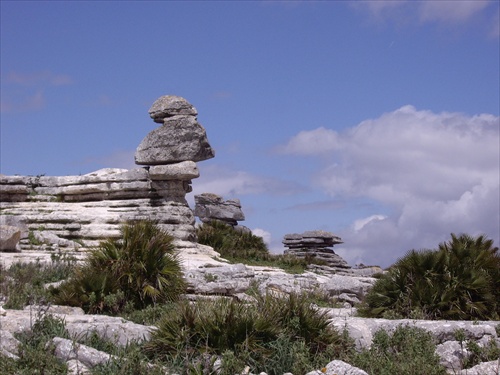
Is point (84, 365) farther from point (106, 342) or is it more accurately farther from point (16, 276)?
point (16, 276)

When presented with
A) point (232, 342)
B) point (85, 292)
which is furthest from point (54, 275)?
point (232, 342)

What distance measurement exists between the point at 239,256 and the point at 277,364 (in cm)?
1802

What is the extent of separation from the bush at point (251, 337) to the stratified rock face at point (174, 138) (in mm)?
15179

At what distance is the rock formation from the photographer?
24656 millimetres

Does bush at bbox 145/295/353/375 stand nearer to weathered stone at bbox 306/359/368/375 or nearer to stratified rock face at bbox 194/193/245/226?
weathered stone at bbox 306/359/368/375

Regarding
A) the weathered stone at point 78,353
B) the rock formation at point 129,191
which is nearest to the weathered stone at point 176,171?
the rock formation at point 129,191

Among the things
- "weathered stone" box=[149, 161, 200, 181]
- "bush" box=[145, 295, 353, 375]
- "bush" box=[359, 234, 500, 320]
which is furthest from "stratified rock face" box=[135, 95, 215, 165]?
"bush" box=[145, 295, 353, 375]

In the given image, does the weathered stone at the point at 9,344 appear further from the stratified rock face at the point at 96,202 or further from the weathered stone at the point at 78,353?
the stratified rock face at the point at 96,202

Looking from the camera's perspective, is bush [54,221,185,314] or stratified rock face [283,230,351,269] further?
stratified rock face [283,230,351,269]

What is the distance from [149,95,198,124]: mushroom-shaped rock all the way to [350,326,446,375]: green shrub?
16.8 meters

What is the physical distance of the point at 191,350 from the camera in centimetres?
958

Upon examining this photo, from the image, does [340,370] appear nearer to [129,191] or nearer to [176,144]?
[176,144]

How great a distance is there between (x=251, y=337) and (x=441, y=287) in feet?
18.4

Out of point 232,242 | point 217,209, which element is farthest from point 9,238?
point 217,209
